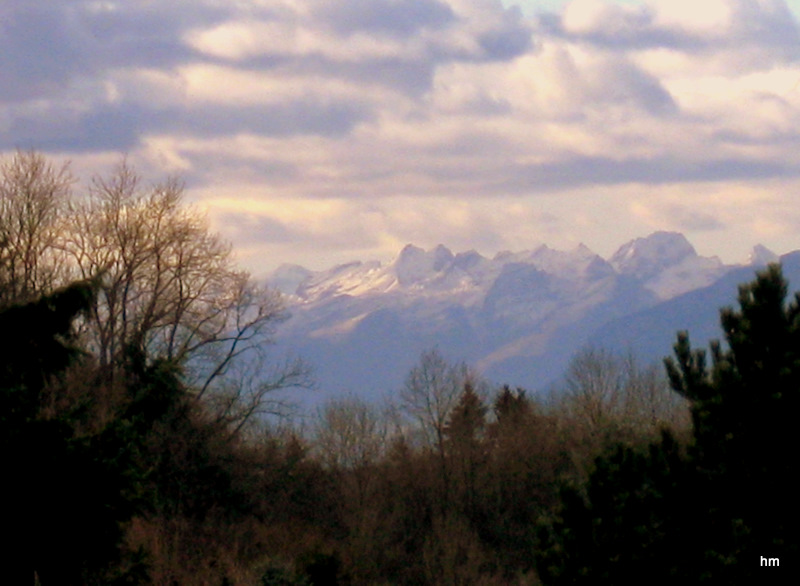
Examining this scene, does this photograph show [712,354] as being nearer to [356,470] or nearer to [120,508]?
[120,508]

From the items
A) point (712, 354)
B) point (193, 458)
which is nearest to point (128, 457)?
point (712, 354)

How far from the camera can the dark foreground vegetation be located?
1195cm

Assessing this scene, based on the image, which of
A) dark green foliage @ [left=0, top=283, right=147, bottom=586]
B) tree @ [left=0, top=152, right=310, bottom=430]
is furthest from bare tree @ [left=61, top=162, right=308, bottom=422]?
dark green foliage @ [left=0, top=283, right=147, bottom=586]

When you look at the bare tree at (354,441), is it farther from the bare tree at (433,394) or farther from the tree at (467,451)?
the tree at (467,451)

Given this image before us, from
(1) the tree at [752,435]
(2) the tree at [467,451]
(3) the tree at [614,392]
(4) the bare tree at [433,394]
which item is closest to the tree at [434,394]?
(4) the bare tree at [433,394]

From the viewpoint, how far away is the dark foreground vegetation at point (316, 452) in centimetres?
1195

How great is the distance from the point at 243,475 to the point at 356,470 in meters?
7.37

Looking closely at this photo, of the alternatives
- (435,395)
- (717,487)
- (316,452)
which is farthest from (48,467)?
(435,395)

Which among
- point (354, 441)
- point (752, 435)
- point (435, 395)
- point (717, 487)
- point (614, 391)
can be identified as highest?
point (614, 391)

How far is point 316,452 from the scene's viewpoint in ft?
139

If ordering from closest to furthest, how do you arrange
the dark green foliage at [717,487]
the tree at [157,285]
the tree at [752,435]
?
the tree at [752,435] < the dark green foliage at [717,487] < the tree at [157,285]

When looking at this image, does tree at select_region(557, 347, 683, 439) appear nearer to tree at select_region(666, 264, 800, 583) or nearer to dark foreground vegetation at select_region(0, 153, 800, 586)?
dark foreground vegetation at select_region(0, 153, 800, 586)

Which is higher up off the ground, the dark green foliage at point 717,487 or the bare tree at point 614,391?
the bare tree at point 614,391

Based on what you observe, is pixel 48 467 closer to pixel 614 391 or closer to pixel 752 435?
pixel 752 435
